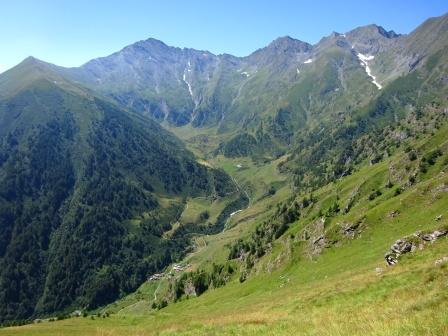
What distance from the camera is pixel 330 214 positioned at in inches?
6171

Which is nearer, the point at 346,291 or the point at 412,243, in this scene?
the point at 346,291

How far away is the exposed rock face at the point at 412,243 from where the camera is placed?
59.0 m

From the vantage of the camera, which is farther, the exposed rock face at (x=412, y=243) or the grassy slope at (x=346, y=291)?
the exposed rock face at (x=412, y=243)

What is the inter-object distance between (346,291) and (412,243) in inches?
874

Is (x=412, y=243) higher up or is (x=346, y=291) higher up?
(x=346, y=291)

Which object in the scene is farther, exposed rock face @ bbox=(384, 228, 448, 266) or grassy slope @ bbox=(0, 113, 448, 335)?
exposed rock face @ bbox=(384, 228, 448, 266)

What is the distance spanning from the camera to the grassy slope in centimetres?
2316

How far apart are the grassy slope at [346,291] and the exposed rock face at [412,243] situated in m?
2.05

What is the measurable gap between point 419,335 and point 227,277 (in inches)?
6590

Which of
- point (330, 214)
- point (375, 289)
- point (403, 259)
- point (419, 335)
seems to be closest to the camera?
point (419, 335)

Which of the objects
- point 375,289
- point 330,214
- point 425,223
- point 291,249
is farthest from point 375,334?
point 330,214

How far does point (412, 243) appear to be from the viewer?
60.4 m

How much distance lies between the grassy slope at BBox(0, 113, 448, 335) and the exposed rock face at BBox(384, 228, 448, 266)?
205 centimetres

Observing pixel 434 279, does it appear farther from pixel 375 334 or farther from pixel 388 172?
pixel 388 172
